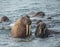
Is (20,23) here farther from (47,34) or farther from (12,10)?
(12,10)

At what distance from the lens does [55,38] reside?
22.4 metres

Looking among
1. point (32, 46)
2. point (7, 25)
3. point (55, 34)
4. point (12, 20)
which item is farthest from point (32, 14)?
point (32, 46)

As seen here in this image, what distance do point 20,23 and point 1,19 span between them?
655 centimetres

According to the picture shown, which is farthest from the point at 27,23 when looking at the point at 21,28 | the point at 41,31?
the point at 41,31

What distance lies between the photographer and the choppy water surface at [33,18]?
21.2 metres

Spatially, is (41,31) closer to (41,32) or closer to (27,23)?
(41,32)

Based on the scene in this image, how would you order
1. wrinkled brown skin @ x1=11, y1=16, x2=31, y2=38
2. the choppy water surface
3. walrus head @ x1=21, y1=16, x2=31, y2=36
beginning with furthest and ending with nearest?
wrinkled brown skin @ x1=11, y1=16, x2=31, y2=38 → walrus head @ x1=21, y1=16, x2=31, y2=36 → the choppy water surface

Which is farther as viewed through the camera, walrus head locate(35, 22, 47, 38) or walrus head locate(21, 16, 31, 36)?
walrus head locate(35, 22, 47, 38)

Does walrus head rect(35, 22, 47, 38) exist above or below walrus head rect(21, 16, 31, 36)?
below

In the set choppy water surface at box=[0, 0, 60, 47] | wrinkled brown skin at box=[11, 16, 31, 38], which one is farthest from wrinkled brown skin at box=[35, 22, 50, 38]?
wrinkled brown skin at box=[11, 16, 31, 38]

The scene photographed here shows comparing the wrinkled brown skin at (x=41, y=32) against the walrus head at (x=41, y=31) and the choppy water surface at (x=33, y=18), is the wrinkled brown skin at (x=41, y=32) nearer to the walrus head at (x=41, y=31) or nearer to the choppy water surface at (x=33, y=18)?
the walrus head at (x=41, y=31)

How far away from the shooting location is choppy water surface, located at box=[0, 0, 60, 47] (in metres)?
21.2

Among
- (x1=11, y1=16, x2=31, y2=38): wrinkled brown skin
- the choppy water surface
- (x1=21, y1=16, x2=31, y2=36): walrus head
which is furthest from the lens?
(x1=11, y1=16, x2=31, y2=38): wrinkled brown skin

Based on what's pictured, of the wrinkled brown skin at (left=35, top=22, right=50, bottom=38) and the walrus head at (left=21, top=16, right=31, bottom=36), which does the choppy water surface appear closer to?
the wrinkled brown skin at (left=35, top=22, right=50, bottom=38)
